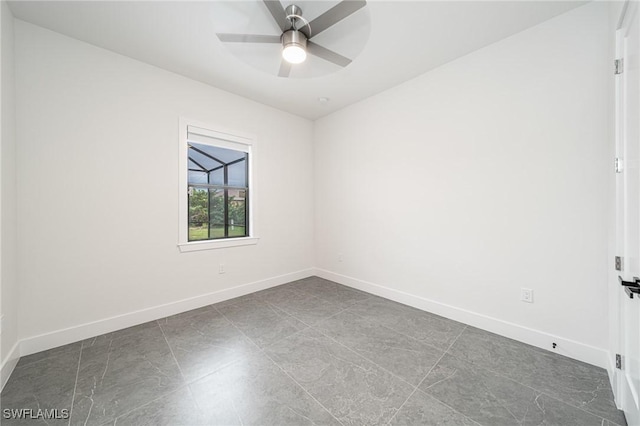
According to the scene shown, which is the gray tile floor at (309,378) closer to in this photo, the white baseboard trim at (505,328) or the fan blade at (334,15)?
the white baseboard trim at (505,328)

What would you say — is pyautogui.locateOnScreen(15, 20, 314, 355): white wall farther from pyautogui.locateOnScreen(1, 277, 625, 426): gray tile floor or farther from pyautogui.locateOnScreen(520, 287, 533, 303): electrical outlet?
pyautogui.locateOnScreen(520, 287, 533, 303): electrical outlet

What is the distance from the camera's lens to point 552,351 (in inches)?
81.3

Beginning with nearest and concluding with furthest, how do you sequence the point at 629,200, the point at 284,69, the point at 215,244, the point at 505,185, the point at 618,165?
the point at 629,200
the point at 618,165
the point at 505,185
the point at 284,69
the point at 215,244

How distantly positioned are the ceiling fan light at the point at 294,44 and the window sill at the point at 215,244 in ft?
7.64

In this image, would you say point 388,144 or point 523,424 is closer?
point 523,424

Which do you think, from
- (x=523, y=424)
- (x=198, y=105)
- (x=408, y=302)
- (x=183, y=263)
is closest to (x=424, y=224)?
(x=408, y=302)

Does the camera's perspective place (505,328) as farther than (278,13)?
Yes

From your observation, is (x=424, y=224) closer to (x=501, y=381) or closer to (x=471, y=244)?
(x=471, y=244)

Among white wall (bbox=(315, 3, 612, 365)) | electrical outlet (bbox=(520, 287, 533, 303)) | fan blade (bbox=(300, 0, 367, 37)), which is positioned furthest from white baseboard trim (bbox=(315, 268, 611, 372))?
fan blade (bbox=(300, 0, 367, 37))

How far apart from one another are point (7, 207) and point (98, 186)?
2.01 ft

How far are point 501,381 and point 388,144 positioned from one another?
2647 mm

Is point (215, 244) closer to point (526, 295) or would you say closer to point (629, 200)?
point (526, 295)

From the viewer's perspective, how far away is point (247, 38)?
2.16 metres
